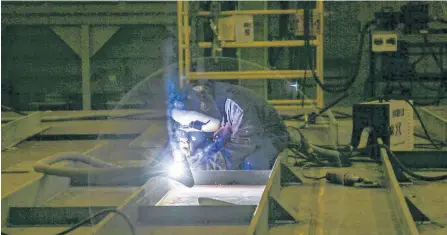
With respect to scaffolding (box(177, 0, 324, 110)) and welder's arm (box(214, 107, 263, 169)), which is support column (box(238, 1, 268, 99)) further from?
welder's arm (box(214, 107, 263, 169))

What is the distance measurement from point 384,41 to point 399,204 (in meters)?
6.16

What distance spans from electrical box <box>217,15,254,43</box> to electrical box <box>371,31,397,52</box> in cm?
176

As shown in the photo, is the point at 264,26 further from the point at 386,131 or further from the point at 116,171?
the point at 116,171

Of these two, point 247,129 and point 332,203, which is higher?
point 247,129

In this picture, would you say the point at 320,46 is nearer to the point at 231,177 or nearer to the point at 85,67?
the point at 231,177

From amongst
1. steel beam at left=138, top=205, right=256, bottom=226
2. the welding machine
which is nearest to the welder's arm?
steel beam at left=138, top=205, right=256, bottom=226

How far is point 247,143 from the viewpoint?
18.5ft

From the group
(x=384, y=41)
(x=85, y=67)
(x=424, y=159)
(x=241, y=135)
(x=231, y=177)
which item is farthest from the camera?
(x=85, y=67)

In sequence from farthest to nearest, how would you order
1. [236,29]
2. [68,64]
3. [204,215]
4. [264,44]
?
[68,64], [236,29], [264,44], [204,215]

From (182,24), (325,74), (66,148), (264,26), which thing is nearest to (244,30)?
(182,24)

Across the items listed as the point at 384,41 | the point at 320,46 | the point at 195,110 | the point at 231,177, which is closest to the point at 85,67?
the point at 320,46

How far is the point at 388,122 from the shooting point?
702 cm

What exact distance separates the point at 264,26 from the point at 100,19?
333 centimetres

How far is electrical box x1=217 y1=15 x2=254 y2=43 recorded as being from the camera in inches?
371
